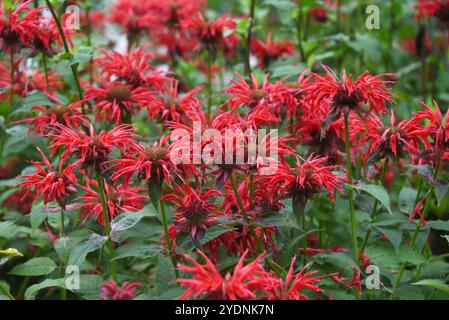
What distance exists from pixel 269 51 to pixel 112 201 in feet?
3.68

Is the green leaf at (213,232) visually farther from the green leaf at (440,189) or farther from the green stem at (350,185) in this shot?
the green leaf at (440,189)

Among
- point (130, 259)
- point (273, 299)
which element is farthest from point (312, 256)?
point (130, 259)

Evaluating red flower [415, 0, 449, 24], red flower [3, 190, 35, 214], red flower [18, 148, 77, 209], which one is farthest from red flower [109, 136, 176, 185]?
red flower [415, 0, 449, 24]

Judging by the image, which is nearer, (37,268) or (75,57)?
(37,268)

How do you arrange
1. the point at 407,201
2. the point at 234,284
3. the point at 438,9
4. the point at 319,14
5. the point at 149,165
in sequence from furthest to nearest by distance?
the point at 319,14
the point at 438,9
the point at 407,201
the point at 149,165
the point at 234,284

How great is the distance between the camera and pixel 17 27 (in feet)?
6.25

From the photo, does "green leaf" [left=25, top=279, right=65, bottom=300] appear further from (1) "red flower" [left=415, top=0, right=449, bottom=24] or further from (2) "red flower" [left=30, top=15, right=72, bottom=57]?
(1) "red flower" [left=415, top=0, right=449, bottom=24]

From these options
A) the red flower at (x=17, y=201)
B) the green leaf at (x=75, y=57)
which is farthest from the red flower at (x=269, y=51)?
the red flower at (x=17, y=201)

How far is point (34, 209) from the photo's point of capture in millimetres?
1678

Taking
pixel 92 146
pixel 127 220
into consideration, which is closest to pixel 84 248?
pixel 127 220

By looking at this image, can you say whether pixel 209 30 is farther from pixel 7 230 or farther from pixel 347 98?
pixel 7 230

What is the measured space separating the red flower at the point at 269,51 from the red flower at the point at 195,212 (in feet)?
3.75
